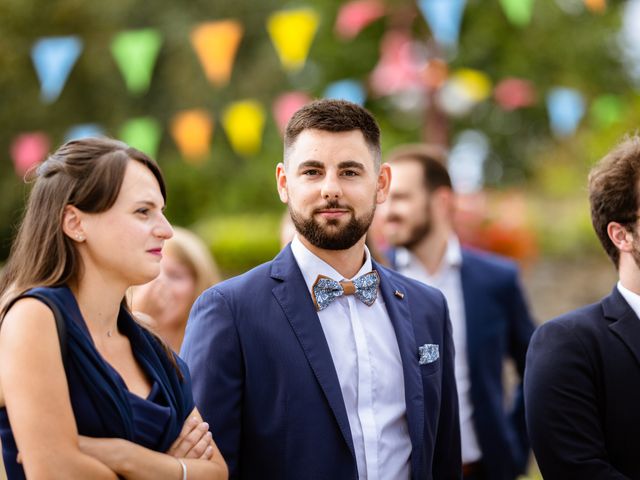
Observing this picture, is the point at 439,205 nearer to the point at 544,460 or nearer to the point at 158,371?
the point at 544,460

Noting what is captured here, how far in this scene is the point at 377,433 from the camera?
2965 millimetres

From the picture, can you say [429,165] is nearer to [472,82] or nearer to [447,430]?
[447,430]

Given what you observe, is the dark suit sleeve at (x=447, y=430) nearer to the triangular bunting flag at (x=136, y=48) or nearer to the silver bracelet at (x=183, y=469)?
the silver bracelet at (x=183, y=469)

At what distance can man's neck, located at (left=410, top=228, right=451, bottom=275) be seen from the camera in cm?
500

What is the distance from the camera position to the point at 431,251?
197 inches

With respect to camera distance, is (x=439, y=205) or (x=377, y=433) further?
(x=439, y=205)

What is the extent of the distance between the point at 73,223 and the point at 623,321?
1.71 m

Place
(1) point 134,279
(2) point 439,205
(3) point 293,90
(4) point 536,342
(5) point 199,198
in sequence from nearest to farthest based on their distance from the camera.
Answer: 1. (1) point 134,279
2. (4) point 536,342
3. (2) point 439,205
4. (3) point 293,90
5. (5) point 199,198

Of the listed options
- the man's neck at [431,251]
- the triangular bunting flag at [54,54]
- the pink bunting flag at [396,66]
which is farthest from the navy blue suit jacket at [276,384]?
the pink bunting flag at [396,66]

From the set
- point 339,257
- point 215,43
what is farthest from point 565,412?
point 215,43

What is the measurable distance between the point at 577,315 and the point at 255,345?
1.04m

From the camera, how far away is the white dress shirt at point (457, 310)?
4.62 m

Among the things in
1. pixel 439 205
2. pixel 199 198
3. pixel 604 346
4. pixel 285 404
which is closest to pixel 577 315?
pixel 604 346

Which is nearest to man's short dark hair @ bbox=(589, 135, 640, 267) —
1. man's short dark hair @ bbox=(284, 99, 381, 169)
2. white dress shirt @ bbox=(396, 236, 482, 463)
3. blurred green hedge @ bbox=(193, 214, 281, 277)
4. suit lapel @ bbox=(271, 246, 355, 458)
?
man's short dark hair @ bbox=(284, 99, 381, 169)
